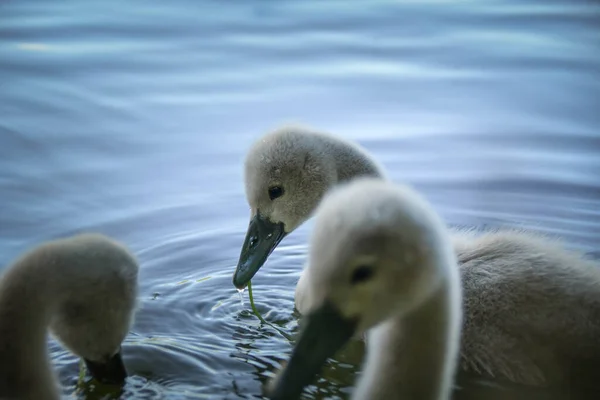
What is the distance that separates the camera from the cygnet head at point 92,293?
2756mm

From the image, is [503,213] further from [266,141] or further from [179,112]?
[179,112]

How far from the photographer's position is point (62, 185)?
16.1ft

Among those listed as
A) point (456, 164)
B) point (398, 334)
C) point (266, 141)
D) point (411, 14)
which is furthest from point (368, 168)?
point (411, 14)

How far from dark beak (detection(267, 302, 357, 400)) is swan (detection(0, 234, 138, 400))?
644mm

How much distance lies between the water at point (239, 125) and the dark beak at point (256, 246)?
0.22 m

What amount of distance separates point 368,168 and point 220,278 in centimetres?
84

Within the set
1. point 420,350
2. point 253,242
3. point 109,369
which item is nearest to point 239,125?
point 253,242

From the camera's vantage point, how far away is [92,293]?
2787 millimetres

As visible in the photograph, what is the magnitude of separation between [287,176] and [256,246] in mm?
281

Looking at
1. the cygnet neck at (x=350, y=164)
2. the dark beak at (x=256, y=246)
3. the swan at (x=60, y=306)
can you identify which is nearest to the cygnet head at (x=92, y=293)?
the swan at (x=60, y=306)

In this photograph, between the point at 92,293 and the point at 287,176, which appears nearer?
the point at 92,293

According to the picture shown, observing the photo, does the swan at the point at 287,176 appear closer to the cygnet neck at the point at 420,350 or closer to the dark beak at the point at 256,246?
the dark beak at the point at 256,246

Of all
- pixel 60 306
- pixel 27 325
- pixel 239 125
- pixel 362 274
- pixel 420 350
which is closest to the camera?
pixel 362 274

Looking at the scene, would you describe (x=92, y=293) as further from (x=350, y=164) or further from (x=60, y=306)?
(x=350, y=164)
